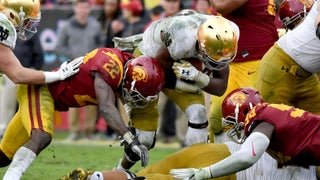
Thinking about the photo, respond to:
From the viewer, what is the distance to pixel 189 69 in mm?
6438

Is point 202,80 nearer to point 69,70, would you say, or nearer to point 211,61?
point 211,61

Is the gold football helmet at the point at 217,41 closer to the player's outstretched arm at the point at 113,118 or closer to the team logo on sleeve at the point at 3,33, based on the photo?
the player's outstretched arm at the point at 113,118

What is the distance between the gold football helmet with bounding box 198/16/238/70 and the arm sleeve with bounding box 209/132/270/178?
3.58ft

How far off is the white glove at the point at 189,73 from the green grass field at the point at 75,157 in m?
1.12

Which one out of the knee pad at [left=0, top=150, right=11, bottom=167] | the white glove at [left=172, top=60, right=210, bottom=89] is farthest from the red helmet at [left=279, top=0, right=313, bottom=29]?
the knee pad at [left=0, top=150, right=11, bottom=167]

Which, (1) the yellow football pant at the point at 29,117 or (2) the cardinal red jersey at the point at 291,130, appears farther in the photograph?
(1) the yellow football pant at the point at 29,117

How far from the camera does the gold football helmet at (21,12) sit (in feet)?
21.5

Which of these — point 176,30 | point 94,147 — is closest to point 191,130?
point 176,30

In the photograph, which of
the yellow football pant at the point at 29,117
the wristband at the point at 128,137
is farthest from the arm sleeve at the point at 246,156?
the yellow football pant at the point at 29,117

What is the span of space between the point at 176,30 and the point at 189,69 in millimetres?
281

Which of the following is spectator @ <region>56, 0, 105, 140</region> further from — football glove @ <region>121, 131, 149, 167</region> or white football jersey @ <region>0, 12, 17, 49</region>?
football glove @ <region>121, 131, 149, 167</region>

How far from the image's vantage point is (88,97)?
6613 millimetres

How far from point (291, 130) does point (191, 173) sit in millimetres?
629

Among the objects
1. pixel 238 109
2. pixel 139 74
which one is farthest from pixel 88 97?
pixel 238 109
